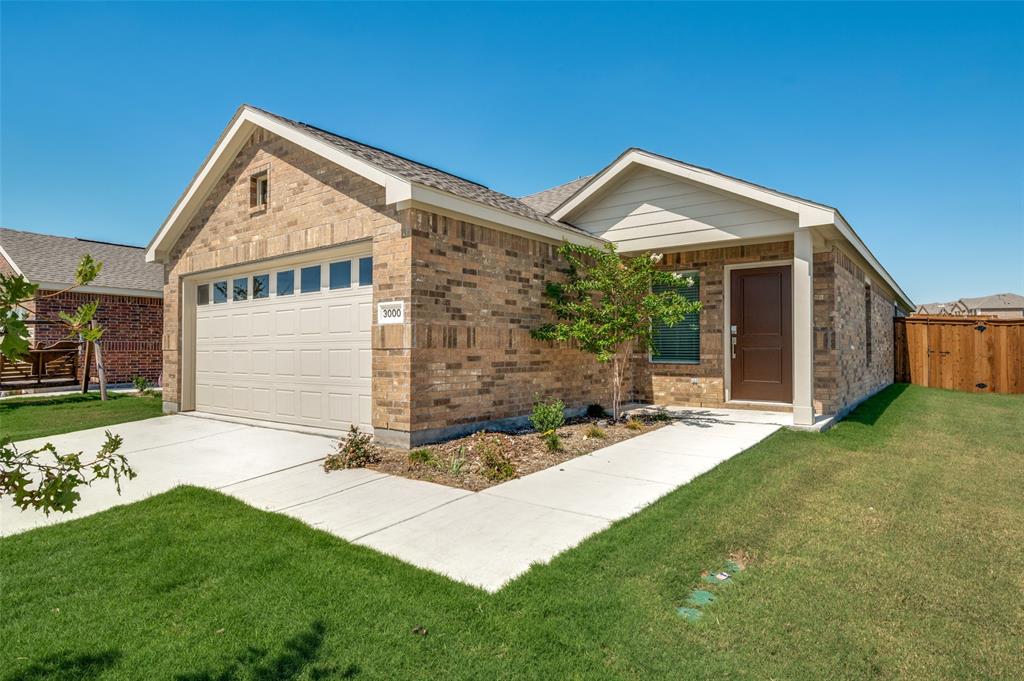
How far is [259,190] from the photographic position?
861cm

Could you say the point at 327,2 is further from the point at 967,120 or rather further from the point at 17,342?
the point at 967,120

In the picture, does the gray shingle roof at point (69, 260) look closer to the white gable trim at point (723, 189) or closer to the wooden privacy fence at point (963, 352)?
the white gable trim at point (723, 189)

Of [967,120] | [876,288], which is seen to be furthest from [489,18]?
[876,288]

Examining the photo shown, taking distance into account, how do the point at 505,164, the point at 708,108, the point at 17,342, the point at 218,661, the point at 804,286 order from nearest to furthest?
the point at 17,342 → the point at 218,661 → the point at 804,286 → the point at 708,108 → the point at 505,164

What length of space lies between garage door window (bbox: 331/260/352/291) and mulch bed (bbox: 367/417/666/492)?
8.33 ft

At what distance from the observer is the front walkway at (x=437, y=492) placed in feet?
12.0

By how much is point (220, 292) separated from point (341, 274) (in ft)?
11.8

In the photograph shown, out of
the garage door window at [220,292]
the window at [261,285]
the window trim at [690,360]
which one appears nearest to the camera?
the window at [261,285]

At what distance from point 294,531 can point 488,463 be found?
2.22m

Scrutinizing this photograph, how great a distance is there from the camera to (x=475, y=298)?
23.4 feet

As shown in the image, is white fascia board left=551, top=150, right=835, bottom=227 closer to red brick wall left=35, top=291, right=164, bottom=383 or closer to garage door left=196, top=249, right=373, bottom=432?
garage door left=196, top=249, right=373, bottom=432

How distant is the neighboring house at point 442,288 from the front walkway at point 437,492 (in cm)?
118

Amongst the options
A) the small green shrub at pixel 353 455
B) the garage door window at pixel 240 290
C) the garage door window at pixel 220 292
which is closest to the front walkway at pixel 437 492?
the small green shrub at pixel 353 455

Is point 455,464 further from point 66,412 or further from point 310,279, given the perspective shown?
point 66,412
